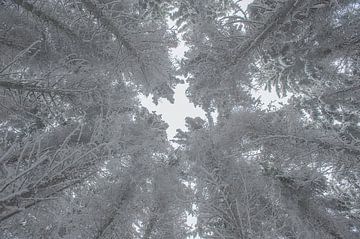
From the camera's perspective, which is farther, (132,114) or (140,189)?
(132,114)

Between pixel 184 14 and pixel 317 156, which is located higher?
pixel 184 14

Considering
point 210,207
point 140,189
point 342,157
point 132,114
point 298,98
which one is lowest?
point 210,207

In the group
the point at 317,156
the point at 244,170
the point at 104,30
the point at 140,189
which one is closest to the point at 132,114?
the point at 140,189

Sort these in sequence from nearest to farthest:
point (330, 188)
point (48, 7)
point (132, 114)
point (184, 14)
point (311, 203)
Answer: point (48, 7)
point (311, 203)
point (330, 188)
point (132, 114)
point (184, 14)

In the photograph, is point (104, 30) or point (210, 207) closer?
point (210, 207)

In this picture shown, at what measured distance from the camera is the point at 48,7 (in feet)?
27.3

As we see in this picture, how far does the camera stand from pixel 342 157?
336 inches

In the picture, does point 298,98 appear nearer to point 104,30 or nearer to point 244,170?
point 244,170

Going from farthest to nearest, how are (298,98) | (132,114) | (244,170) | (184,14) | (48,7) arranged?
(184,14) → (132,114) → (298,98) → (244,170) → (48,7)

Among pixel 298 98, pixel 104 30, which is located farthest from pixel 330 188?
pixel 104 30

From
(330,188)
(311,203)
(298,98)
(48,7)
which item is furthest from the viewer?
(298,98)

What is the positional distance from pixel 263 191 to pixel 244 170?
1475 millimetres

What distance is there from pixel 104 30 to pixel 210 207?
5561mm

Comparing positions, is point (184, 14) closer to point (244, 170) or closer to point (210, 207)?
point (244, 170)
